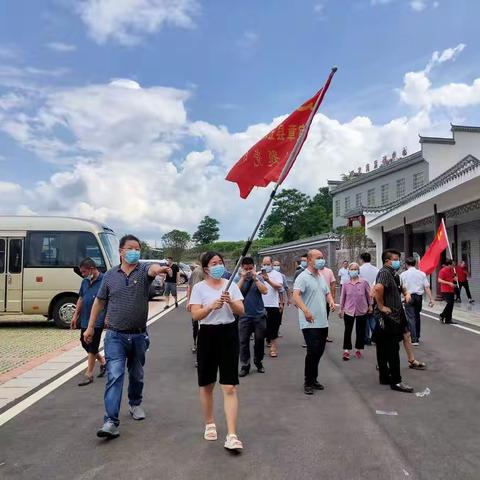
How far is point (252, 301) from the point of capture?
26.7 feet

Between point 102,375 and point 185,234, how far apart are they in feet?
243

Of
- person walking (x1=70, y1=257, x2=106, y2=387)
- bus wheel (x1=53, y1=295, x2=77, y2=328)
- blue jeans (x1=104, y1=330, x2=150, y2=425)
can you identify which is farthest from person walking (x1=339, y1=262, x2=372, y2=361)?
bus wheel (x1=53, y1=295, x2=77, y2=328)

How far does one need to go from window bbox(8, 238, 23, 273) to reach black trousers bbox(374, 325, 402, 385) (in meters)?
9.58

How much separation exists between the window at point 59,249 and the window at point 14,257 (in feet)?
0.61

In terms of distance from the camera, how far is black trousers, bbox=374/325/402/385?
675 centimetres

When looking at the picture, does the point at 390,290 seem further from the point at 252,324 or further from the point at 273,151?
the point at 273,151

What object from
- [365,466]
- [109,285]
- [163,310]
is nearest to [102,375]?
[109,285]

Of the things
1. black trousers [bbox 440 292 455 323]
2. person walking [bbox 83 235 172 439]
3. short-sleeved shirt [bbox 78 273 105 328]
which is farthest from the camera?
black trousers [bbox 440 292 455 323]

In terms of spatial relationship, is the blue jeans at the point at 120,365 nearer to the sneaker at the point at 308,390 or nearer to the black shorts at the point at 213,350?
the black shorts at the point at 213,350

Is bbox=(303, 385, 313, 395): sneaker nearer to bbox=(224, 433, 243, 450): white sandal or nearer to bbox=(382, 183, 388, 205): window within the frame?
bbox=(224, 433, 243, 450): white sandal

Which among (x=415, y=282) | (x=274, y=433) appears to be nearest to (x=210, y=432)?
(x=274, y=433)

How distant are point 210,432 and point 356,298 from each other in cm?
494

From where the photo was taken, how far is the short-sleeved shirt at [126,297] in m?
5.15

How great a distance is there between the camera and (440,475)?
4.02 m
